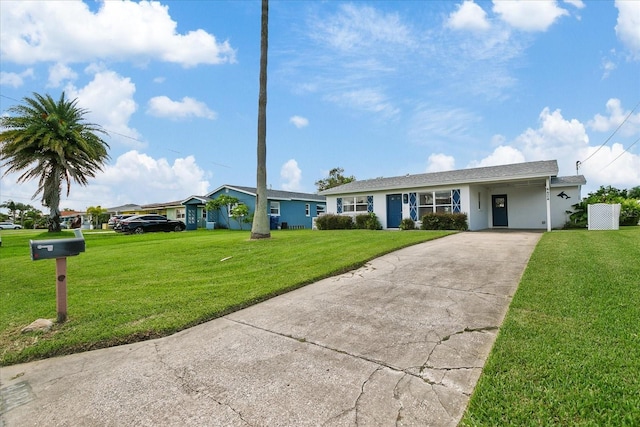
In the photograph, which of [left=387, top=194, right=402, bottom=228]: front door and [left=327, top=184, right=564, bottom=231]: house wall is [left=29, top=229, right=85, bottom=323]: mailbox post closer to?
[left=327, top=184, right=564, bottom=231]: house wall

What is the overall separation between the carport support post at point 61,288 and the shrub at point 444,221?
14.9 metres

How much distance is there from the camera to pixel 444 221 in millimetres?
15508

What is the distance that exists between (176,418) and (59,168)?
28.2 m

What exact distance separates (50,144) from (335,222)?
21.0 metres

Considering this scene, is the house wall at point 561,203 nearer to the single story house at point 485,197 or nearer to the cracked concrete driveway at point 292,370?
the single story house at point 485,197

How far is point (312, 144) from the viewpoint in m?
22.1

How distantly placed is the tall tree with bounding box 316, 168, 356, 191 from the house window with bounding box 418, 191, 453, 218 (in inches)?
1130

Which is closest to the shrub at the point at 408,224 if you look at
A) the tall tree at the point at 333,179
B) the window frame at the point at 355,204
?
the window frame at the point at 355,204

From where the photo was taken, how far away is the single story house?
15627mm

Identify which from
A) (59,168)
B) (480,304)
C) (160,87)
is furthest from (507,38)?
(59,168)

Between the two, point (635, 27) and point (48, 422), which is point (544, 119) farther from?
point (48, 422)

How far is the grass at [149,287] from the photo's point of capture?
387 cm

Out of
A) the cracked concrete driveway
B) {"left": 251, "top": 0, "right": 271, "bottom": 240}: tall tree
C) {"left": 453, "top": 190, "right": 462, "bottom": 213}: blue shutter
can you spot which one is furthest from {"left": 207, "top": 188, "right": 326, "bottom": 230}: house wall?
the cracked concrete driveway

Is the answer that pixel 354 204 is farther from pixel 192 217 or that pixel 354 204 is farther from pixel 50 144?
pixel 50 144
